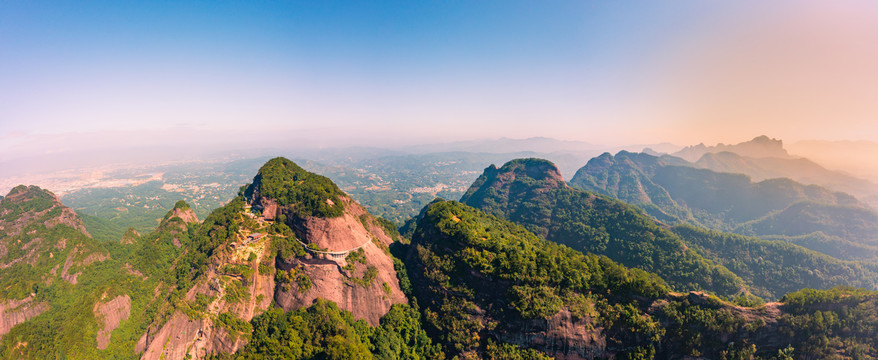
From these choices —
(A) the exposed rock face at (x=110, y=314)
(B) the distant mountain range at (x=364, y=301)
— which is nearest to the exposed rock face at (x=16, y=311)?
(B) the distant mountain range at (x=364, y=301)

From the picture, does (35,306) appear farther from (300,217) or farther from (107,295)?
(300,217)

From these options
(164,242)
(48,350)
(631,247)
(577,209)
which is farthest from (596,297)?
(164,242)

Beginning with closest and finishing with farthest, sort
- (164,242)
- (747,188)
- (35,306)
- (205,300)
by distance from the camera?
(205,300), (35,306), (164,242), (747,188)

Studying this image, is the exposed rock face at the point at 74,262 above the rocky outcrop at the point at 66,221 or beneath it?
beneath

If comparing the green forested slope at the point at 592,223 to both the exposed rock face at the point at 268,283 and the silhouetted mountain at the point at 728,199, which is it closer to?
the silhouetted mountain at the point at 728,199

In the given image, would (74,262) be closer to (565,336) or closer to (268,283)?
(268,283)

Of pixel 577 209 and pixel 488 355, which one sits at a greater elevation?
pixel 577 209

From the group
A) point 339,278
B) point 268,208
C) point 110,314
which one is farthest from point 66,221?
point 339,278
